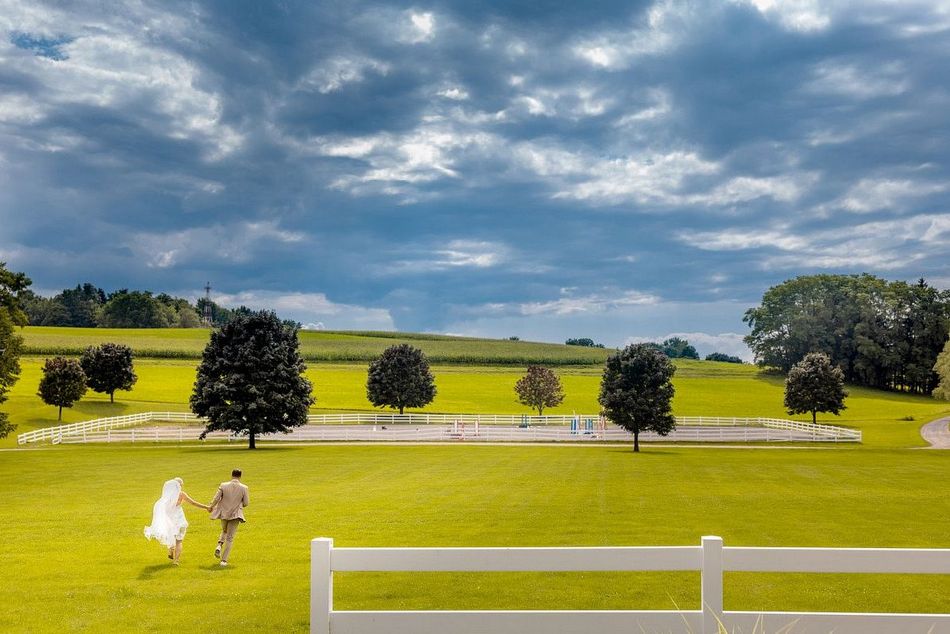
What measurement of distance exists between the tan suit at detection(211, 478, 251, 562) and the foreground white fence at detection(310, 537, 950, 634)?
30.1 feet

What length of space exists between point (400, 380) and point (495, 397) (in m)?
24.1

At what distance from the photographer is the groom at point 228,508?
637 inches

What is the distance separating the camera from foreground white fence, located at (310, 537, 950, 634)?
7625 mm

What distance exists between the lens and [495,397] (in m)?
108

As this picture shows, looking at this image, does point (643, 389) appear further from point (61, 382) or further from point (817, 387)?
point (61, 382)

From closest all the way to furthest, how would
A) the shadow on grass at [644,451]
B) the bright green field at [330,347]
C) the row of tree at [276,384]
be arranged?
the shadow on grass at [644,451], the row of tree at [276,384], the bright green field at [330,347]

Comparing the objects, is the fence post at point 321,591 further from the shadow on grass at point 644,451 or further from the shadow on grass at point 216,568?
the shadow on grass at point 644,451

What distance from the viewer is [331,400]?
10150 cm

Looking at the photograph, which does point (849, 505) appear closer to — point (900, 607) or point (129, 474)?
point (900, 607)

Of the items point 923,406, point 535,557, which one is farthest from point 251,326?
point 923,406

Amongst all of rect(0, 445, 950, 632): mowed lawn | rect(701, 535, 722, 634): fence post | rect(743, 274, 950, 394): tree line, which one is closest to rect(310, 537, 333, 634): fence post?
rect(701, 535, 722, 634): fence post

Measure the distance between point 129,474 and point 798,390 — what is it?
A: 65.9m

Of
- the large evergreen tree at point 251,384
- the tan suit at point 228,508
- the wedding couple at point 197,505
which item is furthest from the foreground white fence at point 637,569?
the large evergreen tree at point 251,384

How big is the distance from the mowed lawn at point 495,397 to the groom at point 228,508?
54888mm
